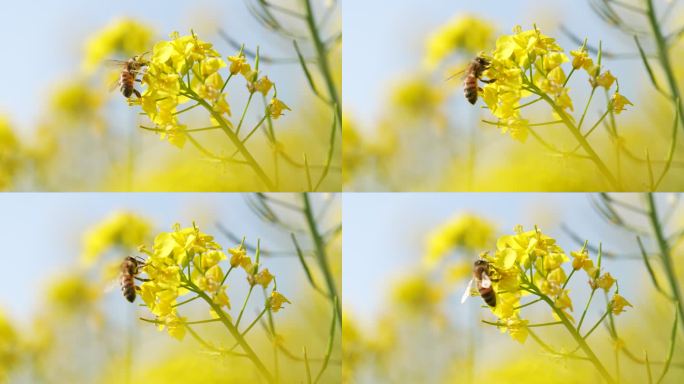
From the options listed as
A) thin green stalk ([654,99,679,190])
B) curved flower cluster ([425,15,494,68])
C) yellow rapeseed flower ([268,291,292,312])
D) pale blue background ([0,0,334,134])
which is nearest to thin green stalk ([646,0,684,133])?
thin green stalk ([654,99,679,190])

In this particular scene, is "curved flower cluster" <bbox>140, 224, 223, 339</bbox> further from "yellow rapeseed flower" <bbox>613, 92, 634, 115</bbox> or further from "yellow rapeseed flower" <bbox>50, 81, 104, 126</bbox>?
"yellow rapeseed flower" <bbox>613, 92, 634, 115</bbox>

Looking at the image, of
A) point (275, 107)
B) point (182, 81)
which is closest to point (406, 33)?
point (275, 107)

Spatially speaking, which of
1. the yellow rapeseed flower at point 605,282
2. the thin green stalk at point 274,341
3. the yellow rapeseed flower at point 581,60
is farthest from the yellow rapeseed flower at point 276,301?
the yellow rapeseed flower at point 581,60

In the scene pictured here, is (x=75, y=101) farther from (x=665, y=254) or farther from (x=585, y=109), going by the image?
(x=665, y=254)

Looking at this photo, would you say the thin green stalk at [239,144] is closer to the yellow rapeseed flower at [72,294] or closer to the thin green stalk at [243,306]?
the thin green stalk at [243,306]

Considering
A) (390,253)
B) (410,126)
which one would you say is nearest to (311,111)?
(410,126)

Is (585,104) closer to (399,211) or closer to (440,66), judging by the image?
(440,66)
